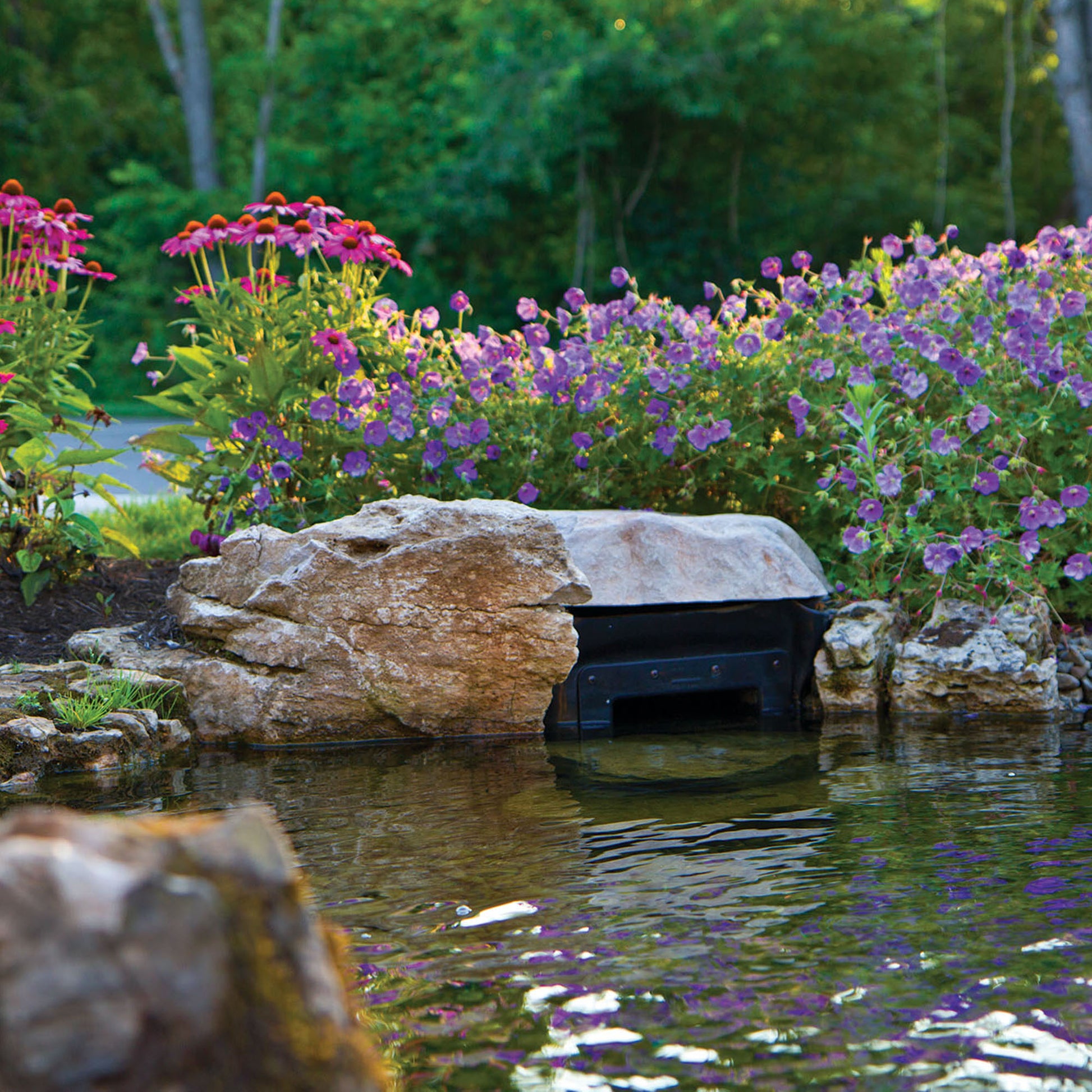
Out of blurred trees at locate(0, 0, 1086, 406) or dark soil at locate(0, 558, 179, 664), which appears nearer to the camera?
dark soil at locate(0, 558, 179, 664)

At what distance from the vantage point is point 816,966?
281 centimetres

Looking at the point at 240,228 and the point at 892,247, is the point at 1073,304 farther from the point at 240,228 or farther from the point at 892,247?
the point at 240,228

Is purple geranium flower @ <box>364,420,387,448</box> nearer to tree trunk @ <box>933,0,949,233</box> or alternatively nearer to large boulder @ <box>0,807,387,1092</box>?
large boulder @ <box>0,807,387,1092</box>

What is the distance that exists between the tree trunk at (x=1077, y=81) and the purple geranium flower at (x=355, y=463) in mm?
10420

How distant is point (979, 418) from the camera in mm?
5664

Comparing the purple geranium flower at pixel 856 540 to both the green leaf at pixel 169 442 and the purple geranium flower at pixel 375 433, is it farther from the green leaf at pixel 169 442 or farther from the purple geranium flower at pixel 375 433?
the green leaf at pixel 169 442

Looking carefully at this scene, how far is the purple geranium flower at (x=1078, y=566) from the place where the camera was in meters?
5.68

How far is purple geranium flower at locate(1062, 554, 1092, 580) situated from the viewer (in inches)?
223

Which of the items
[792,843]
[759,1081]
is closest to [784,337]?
[792,843]

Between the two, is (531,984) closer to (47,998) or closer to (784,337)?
(47,998)

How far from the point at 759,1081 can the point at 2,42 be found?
27.5m

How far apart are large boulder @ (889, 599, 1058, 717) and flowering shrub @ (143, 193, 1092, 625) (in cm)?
20

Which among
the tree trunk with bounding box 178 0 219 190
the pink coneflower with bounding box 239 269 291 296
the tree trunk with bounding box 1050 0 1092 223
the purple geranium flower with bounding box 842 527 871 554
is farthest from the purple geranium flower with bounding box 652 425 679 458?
the tree trunk with bounding box 178 0 219 190

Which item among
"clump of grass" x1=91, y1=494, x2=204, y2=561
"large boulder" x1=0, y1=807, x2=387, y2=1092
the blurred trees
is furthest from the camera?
the blurred trees
